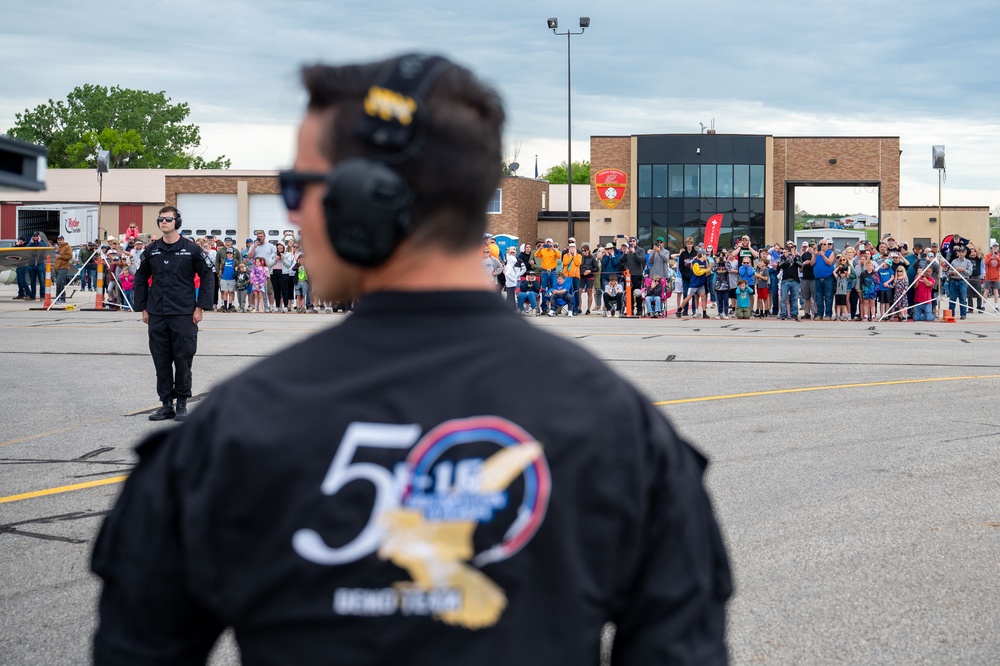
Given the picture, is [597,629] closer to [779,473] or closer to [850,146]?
[779,473]

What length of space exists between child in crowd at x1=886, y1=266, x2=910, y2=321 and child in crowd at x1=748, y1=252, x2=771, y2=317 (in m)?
2.78

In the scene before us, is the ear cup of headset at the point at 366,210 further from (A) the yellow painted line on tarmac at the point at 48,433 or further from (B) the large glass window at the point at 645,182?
(B) the large glass window at the point at 645,182

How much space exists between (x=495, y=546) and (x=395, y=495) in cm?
15

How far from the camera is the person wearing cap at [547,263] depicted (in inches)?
1131

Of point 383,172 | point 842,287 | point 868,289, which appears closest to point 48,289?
point 842,287

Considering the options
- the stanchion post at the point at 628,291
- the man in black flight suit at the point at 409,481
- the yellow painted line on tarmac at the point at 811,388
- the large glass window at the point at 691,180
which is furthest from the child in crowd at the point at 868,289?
the large glass window at the point at 691,180

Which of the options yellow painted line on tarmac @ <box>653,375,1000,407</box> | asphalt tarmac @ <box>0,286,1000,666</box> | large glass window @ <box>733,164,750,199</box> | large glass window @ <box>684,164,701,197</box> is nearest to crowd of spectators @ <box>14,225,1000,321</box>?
asphalt tarmac @ <box>0,286,1000,666</box>

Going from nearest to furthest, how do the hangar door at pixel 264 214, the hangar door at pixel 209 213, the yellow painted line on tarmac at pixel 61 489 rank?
the yellow painted line on tarmac at pixel 61 489
the hangar door at pixel 264 214
the hangar door at pixel 209 213

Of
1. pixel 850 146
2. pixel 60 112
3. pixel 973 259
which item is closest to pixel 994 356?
pixel 973 259

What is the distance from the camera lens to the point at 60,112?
126m

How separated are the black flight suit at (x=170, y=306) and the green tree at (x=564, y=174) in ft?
489

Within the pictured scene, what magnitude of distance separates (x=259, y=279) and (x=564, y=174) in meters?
134

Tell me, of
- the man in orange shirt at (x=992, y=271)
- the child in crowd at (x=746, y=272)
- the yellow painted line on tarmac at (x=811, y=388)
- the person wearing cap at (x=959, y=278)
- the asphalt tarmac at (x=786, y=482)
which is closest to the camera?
the asphalt tarmac at (x=786, y=482)

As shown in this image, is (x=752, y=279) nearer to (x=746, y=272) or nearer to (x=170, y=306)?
(x=746, y=272)
